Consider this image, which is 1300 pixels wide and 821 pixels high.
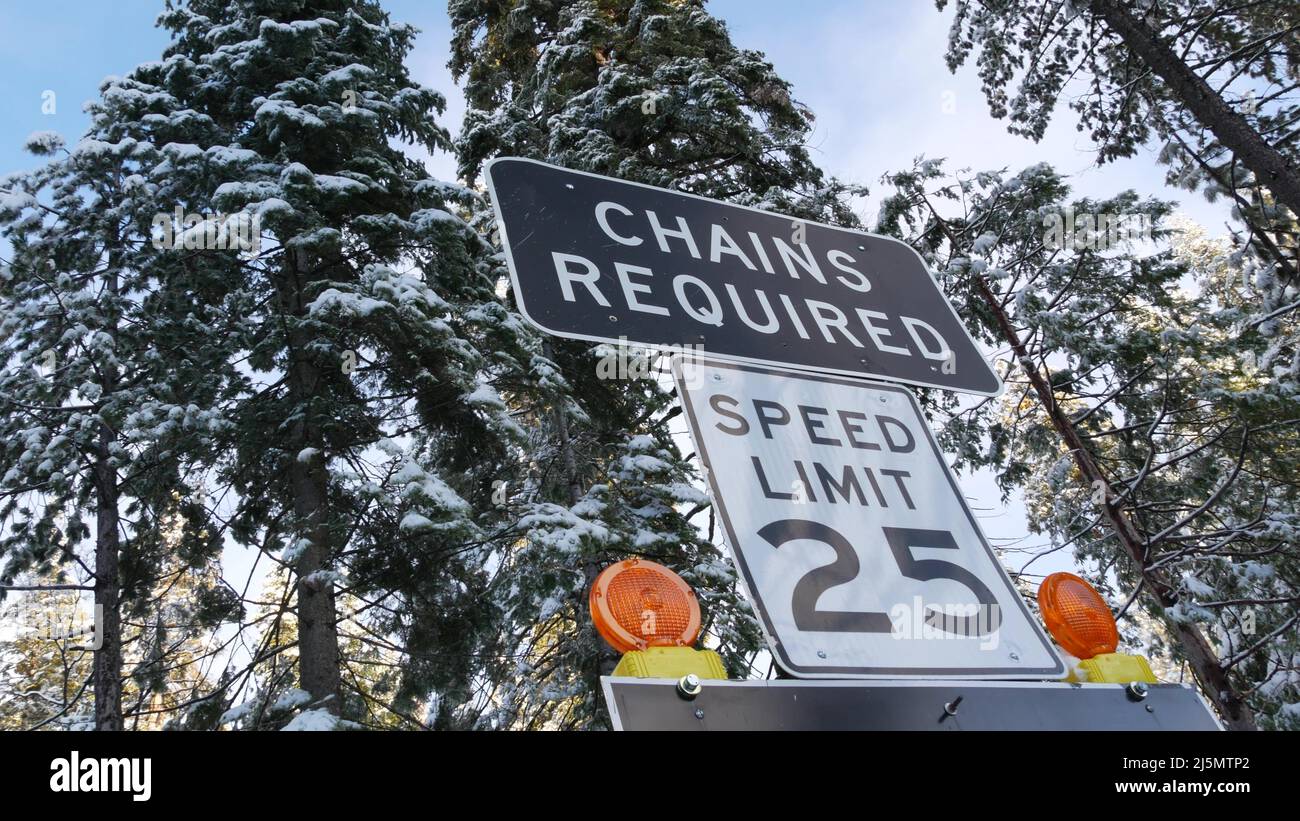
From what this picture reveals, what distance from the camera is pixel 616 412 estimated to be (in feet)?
39.8

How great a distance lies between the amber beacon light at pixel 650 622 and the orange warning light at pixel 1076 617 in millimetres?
884

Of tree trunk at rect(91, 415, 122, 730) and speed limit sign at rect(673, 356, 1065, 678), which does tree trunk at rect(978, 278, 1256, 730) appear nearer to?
speed limit sign at rect(673, 356, 1065, 678)

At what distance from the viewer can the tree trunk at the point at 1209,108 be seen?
8.96 m

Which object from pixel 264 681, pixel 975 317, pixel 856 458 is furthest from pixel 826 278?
pixel 264 681

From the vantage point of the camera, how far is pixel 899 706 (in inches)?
54.7

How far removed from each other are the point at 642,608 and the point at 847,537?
1.40 feet

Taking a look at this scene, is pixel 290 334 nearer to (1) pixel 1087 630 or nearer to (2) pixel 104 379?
(2) pixel 104 379

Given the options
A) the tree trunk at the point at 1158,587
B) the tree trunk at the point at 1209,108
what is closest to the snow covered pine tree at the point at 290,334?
the tree trunk at the point at 1158,587

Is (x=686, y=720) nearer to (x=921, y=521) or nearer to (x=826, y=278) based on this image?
(x=921, y=521)

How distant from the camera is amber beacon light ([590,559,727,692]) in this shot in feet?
4.49

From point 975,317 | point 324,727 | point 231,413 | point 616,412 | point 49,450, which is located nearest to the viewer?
point 324,727

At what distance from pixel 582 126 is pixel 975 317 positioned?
6057mm

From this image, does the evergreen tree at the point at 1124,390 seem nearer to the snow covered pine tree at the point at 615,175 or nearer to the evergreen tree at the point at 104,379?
the snow covered pine tree at the point at 615,175

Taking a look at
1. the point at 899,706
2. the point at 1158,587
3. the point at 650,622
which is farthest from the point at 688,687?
the point at 1158,587
